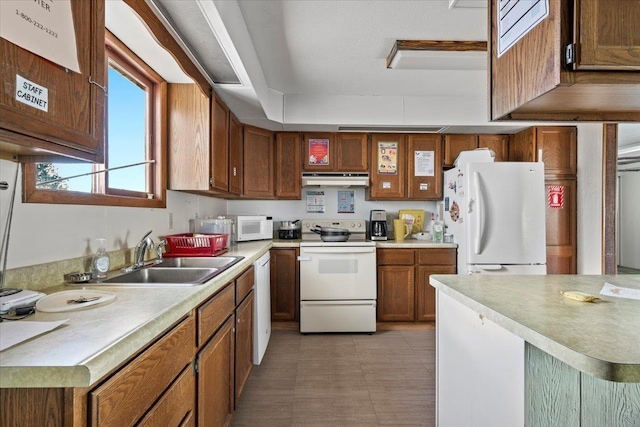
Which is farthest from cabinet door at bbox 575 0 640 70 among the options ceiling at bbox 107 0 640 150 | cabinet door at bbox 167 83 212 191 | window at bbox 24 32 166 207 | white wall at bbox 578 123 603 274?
white wall at bbox 578 123 603 274

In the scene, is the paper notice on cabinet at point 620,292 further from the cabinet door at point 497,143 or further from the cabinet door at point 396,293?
the cabinet door at point 497,143

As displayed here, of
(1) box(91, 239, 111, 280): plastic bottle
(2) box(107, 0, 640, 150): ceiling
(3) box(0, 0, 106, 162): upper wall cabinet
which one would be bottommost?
(1) box(91, 239, 111, 280): plastic bottle

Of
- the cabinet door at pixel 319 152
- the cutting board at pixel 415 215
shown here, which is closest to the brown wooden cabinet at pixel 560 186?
the cutting board at pixel 415 215

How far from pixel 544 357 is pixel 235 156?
2702 mm

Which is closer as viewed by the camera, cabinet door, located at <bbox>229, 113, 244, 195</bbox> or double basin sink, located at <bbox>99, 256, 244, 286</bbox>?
double basin sink, located at <bbox>99, 256, 244, 286</bbox>

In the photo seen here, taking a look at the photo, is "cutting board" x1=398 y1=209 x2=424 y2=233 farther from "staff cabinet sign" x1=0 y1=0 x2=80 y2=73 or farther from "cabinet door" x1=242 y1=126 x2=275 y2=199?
"staff cabinet sign" x1=0 y1=0 x2=80 y2=73

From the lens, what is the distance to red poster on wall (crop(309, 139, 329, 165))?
139 inches

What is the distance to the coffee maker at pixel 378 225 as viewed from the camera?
3.57 meters

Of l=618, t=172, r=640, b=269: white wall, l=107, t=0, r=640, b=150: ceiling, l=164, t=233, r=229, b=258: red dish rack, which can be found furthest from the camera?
l=618, t=172, r=640, b=269: white wall

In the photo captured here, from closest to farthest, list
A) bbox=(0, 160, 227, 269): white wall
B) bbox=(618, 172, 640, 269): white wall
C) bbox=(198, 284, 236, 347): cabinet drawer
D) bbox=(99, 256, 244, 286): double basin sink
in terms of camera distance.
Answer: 1. bbox=(0, 160, 227, 269): white wall
2. bbox=(198, 284, 236, 347): cabinet drawer
3. bbox=(99, 256, 244, 286): double basin sink
4. bbox=(618, 172, 640, 269): white wall

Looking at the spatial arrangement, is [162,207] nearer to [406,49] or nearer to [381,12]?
[381,12]

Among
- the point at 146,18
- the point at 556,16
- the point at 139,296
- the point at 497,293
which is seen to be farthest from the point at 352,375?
the point at 146,18

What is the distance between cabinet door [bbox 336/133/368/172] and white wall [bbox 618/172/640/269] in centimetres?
737

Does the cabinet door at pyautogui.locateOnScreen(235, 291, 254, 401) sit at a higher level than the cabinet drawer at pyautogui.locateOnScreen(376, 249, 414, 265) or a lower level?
lower
